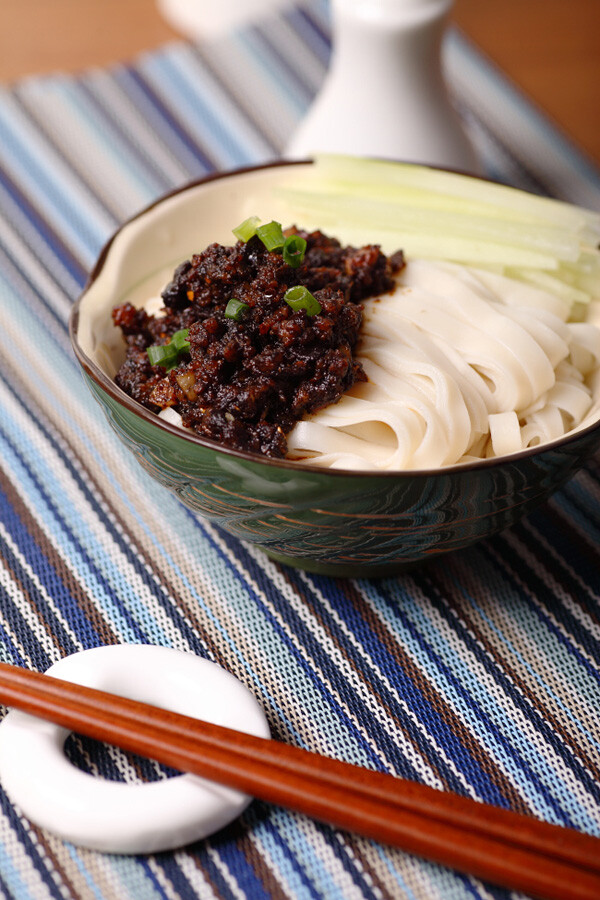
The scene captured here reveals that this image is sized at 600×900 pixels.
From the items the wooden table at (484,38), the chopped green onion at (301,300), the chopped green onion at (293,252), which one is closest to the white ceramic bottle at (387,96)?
the wooden table at (484,38)

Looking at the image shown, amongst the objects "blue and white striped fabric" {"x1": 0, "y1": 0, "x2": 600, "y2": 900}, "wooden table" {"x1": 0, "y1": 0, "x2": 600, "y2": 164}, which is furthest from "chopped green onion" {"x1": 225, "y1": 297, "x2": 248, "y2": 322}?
"wooden table" {"x1": 0, "y1": 0, "x2": 600, "y2": 164}

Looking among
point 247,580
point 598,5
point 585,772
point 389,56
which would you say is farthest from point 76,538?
point 598,5

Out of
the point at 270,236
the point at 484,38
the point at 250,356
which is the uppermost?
the point at 270,236

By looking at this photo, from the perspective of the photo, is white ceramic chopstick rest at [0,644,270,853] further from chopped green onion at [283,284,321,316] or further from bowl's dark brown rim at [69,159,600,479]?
chopped green onion at [283,284,321,316]

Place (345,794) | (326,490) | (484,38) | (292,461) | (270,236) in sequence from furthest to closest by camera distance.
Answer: (484,38)
(270,236)
(292,461)
(326,490)
(345,794)

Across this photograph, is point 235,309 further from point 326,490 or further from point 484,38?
point 484,38

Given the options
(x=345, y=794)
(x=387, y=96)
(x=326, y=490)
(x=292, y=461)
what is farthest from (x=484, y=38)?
(x=345, y=794)

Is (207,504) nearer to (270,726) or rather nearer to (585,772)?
(270,726)
